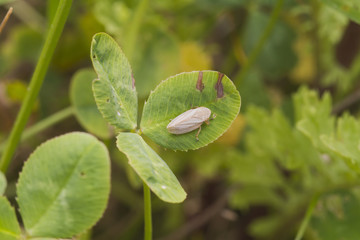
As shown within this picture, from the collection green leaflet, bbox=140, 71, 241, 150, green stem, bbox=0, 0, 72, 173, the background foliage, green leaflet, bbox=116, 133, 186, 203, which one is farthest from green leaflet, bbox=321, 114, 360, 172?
green stem, bbox=0, 0, 72, 173

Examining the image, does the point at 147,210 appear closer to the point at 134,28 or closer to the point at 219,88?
the point at 219,88

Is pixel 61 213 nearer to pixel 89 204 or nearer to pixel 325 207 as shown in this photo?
pixel 89 204

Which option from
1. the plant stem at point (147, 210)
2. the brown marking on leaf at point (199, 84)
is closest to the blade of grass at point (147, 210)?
the plant stem at point (147, 210)

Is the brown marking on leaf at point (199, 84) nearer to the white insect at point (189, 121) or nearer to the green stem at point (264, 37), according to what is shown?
the white insect at point (189, 121)

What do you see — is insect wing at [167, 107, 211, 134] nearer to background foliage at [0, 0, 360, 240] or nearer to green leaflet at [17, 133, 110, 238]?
green leaflet at [17, 133, 110, 238]

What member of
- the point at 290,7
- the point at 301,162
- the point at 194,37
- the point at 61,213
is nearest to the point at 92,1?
the point at 194,37

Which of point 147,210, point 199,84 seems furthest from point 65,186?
point 199,84
